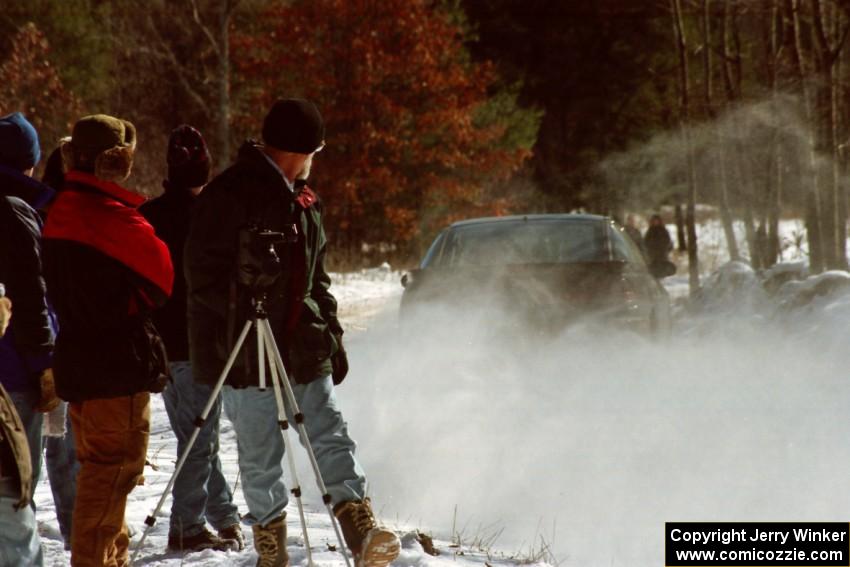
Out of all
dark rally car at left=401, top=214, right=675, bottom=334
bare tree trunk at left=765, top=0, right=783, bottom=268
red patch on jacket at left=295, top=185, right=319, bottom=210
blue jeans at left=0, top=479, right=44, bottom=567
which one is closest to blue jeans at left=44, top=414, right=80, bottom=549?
blue jeans at left=0, top=479, right=44, bottom=567

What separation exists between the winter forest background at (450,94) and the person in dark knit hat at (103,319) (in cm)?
1520

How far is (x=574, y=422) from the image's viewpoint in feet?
27.2

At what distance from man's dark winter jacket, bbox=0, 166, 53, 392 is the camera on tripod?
34.9 inches

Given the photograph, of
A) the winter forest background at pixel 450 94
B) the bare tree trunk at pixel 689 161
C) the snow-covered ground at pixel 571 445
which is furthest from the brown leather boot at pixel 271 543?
the bare tree trunk at pixel 689 161

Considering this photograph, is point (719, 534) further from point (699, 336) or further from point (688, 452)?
point (699, 336)

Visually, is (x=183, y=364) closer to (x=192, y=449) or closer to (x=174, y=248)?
(x=192, y=449)

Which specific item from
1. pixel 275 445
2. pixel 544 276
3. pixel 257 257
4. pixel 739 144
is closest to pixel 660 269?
pixel 544 276

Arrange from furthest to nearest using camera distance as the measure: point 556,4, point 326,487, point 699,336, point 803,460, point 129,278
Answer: point 556,4, point 699,336, point 803,460, point 326,487, point 129,278

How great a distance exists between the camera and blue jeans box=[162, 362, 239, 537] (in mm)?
5316

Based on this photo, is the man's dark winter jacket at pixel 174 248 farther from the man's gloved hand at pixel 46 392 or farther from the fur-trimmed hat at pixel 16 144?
the man's gloved hand at pixel 46 392

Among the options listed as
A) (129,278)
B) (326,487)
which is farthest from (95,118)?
(326,487)

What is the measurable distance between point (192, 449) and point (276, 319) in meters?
1.16

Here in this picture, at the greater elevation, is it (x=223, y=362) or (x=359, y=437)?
(x=223, y=362)

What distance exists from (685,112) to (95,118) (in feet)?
63.2
